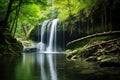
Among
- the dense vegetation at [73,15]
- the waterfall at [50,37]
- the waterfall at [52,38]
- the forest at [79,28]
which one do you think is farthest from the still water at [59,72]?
the waterfall at [50,37]

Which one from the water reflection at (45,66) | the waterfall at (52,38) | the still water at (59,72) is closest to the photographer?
the still water at (59,72)

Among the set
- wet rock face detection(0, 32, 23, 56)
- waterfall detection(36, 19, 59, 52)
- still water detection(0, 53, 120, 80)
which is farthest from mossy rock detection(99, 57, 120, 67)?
waterfall detection(36, 19, 59, 52)

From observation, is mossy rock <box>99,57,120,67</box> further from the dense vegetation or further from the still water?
the dense vegetation

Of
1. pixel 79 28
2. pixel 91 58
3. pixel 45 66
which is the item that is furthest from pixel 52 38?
pixel 45 66

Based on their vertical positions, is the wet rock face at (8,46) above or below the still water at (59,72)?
above

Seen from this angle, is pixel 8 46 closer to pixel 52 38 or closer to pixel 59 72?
pixel 52 38

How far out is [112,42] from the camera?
16797mm

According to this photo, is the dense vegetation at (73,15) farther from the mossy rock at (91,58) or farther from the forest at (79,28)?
the mossy rock at (91,58)

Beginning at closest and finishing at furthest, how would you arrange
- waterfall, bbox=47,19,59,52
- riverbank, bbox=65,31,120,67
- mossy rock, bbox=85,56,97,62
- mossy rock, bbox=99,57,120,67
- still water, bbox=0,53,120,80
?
1. still water, bbox=0,53,120,80
2. mossy rock, bbox=99,57,120,67
3. riverbank, bbox=65,31,120,67
4. mossy rock, bbox=85,56,97,62
5. waterfall, bbox=47,19,59,52

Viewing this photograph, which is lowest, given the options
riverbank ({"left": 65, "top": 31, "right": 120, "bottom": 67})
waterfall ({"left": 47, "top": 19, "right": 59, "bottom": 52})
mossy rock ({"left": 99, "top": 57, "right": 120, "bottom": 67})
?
mossy rock ({"left": 99, "top": 57, "right": 120, "bottom": 67})

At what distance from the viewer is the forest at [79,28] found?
16.9 m

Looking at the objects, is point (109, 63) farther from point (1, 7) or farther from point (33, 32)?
point (33, 32)

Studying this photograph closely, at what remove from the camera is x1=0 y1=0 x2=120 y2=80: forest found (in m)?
16.9

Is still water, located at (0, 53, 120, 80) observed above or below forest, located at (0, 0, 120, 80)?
below
